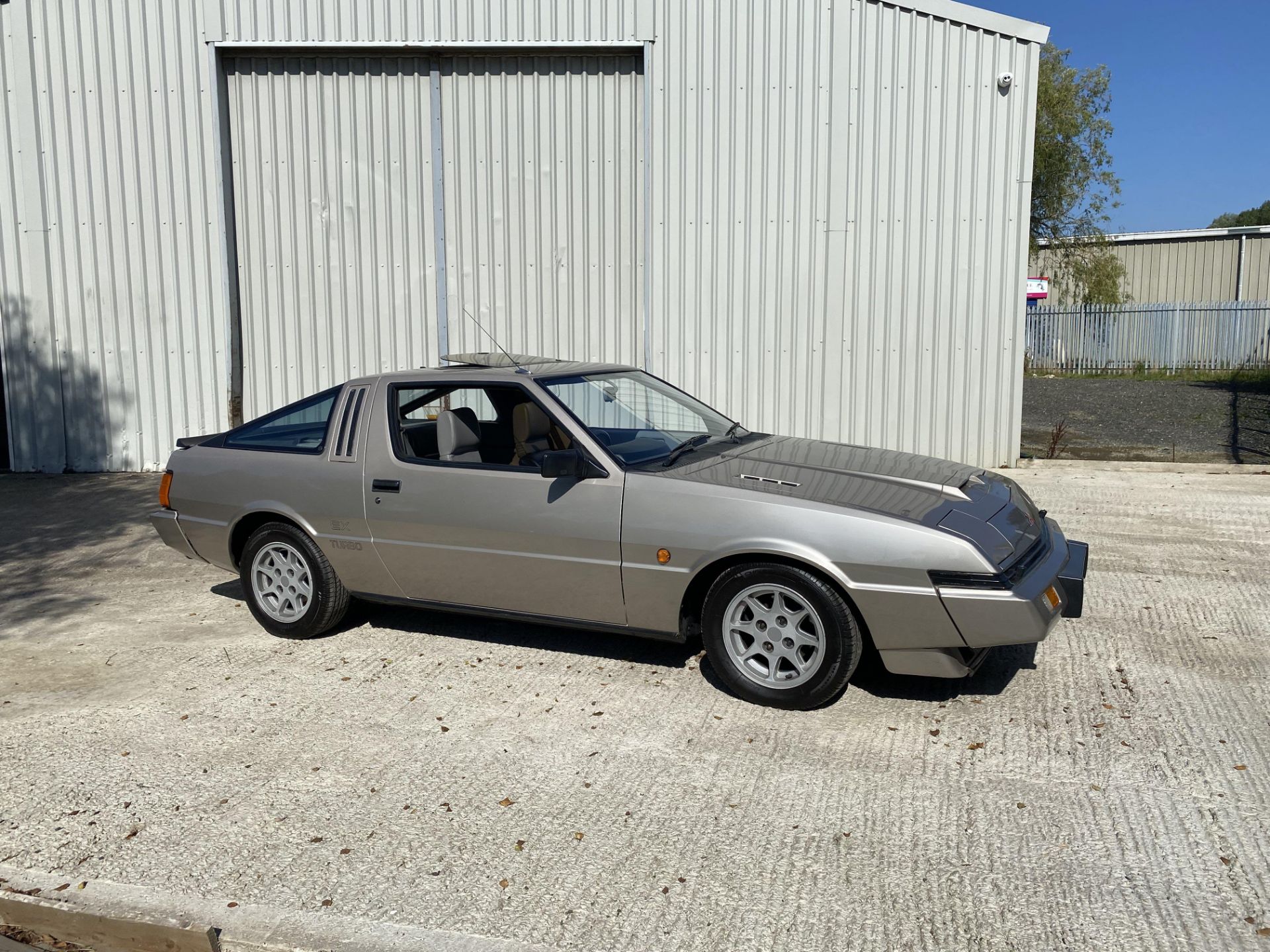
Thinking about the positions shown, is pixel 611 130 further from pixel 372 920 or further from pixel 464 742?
pixel 372 920

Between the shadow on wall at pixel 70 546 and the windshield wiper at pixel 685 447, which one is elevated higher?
the windshield wiper at pixel 685 447

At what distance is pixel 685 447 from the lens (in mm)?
5754

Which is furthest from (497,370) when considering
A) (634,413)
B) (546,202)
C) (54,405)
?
(54,405)

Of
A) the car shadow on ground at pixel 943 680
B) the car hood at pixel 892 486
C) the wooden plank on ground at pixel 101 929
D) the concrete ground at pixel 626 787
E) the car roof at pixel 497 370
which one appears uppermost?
the car roof at pixel 497 370

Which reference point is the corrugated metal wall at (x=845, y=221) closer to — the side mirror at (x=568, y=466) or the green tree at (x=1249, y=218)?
the side mirror at (x=568, y=466)

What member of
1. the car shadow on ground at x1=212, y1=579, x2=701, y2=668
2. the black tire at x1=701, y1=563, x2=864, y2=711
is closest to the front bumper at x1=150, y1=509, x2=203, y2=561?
the car shadow on ground at x1=212, y1=579, x2=701, y2=668

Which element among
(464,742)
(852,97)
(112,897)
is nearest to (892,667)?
(464,742)

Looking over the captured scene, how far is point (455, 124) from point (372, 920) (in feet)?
31.8

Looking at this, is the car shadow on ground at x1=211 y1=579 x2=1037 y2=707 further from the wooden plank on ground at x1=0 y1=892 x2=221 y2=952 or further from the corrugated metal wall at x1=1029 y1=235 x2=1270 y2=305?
the corrugated metal wall at x1=1029 y1=235 x2=1270 y2=305

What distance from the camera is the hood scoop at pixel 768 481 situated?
5051 millimetres

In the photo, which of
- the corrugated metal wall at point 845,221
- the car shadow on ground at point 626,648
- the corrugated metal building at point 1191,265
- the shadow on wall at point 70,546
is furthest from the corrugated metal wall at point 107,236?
the corrugated metal building at point 1191,265

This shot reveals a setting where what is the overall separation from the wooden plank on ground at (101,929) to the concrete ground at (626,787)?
9 cm

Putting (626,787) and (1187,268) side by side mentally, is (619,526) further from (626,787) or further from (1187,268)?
(1187,268)

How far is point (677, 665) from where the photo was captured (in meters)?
5.60
